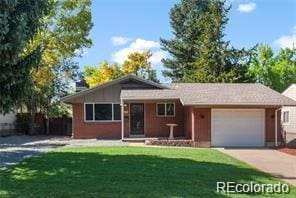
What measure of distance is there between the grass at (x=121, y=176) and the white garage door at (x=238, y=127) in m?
8.12

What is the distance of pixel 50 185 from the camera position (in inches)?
423

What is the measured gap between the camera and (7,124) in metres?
33.7

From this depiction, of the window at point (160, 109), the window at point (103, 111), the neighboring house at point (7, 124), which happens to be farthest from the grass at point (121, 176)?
the neighboring house at point (7, 124)

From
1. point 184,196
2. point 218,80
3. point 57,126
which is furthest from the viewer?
point 218,80

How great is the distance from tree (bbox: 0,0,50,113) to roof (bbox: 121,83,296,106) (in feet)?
39.8

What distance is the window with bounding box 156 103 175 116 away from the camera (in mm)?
29159

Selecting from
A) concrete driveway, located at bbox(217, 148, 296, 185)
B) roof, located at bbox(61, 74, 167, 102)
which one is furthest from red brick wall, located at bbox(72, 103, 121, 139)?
concrete driveway, located at bbox(217, 148, 296, 185)

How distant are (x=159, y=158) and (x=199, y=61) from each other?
28.5 meters

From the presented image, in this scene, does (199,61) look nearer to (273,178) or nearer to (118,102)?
(118,102)

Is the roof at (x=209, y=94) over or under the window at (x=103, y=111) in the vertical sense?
over

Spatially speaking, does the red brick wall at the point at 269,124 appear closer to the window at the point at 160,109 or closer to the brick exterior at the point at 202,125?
the brick exterior at the point at 202,125

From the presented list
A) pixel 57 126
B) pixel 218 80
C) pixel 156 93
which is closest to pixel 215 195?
pixel 156 93

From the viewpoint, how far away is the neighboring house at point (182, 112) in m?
25.0

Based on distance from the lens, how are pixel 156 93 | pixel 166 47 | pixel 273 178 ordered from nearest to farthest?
1. pixel 273 178
2. pixel 156 93
3. pixel 166 47
